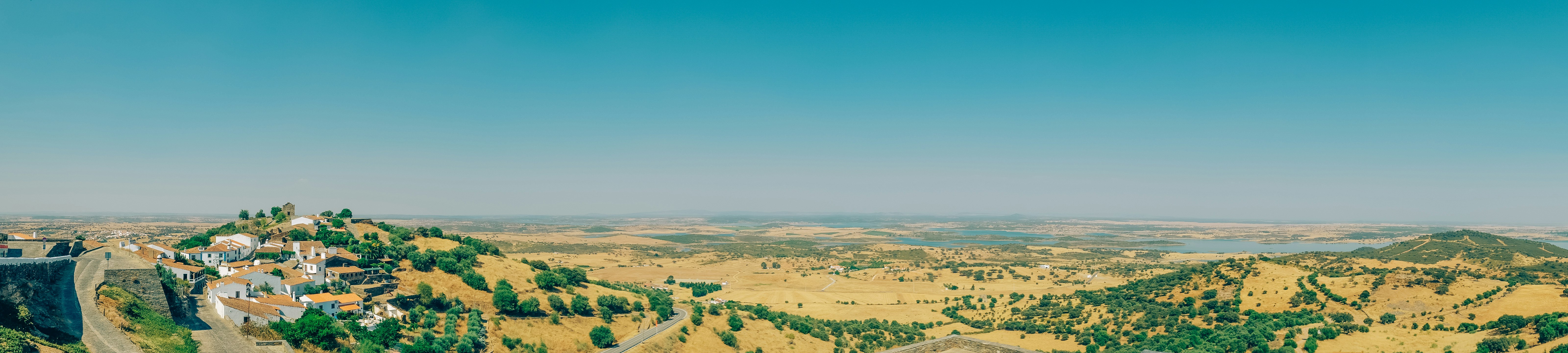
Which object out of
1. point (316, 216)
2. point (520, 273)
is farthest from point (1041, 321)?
point (316, 216)

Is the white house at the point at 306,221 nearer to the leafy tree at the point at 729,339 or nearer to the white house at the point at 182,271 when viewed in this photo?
the white house at the point at 182,271

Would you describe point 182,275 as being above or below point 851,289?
above

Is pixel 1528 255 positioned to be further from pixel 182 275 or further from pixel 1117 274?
pixel 182 275

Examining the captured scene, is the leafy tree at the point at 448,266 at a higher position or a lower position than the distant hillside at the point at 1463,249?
lower

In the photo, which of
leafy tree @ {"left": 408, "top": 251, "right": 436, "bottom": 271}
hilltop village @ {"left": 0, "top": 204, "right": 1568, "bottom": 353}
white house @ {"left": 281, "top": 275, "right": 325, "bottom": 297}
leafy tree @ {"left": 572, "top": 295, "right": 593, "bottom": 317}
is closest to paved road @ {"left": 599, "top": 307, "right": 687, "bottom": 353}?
hilltop village @ {"left": 0, "top": 204, "right": 1568, "bottom": 353}

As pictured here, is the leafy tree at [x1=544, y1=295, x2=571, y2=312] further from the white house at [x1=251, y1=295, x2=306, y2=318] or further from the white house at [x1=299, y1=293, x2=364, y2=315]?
the white house at [x1=251, y1=295, x2=306, y2=318]

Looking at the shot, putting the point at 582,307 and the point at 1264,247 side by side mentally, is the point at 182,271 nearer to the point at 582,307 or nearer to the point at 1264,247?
the point at 582,307

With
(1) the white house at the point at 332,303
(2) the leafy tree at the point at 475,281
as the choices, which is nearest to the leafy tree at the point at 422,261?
(2) the leafy tree at the point at 475,281
